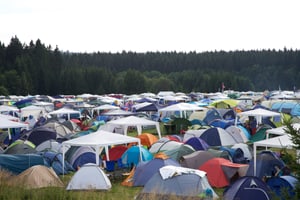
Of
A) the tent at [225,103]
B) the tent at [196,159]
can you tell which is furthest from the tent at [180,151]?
the tent at [225,103]

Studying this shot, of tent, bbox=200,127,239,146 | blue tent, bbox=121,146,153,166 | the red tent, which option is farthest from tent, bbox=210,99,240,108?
blue tent, bbox=121,146,153,166

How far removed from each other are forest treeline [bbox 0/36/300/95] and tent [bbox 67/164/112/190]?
56.9 meters

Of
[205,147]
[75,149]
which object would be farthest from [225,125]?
[75,149]

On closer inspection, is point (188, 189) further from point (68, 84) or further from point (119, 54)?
point (119, 54)

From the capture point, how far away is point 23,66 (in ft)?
247

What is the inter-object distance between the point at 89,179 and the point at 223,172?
410 cm

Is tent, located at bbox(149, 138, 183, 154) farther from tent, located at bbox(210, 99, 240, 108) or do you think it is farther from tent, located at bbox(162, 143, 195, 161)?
tent, located at bbox(210, 99, 240, 108)

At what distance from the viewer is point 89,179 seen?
13.9 metres

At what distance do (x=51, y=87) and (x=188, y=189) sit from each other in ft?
229

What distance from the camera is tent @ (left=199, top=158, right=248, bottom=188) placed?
14.6 meters

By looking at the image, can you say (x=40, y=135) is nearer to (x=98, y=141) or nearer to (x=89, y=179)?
(x=98, y=141)

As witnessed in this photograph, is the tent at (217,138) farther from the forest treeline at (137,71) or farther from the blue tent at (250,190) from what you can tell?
the forest treeline at (137,71)

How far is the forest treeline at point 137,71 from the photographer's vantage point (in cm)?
7775

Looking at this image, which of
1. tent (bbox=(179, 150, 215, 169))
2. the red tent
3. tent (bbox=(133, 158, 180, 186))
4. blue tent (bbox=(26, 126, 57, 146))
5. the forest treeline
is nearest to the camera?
tent (bbox=(133, 158, 180, 186))
